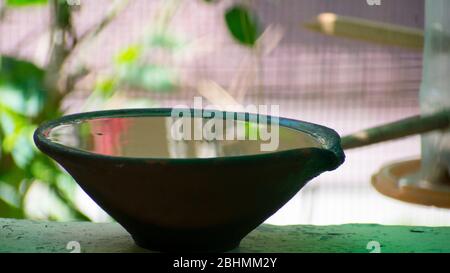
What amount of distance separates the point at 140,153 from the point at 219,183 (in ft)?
0.55

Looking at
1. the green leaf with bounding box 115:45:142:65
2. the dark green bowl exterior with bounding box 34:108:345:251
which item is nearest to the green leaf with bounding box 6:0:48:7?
the green leaf with bounding box 115:45:142:65

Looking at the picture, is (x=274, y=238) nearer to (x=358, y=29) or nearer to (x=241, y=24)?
(x=358, y=29)

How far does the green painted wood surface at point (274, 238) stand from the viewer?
61cm

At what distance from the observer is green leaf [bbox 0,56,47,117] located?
1.14 metres

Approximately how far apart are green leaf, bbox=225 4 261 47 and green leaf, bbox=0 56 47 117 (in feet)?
0.93

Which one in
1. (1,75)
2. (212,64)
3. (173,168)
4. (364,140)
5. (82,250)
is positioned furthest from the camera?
(212,64)

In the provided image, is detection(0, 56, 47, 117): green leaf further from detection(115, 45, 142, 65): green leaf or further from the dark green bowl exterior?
the dark green bowl exterior

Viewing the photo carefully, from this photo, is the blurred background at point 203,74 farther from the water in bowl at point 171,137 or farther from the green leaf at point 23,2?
the water in bowl at point 171,137

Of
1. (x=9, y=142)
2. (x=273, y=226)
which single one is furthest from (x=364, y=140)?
(x=9, y=142)

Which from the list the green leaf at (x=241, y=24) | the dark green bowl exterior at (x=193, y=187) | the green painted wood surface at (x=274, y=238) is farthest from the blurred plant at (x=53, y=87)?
the dark green bowl exterior at (x=193, y=187)

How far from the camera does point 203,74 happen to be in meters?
1.38

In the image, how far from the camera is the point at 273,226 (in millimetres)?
682

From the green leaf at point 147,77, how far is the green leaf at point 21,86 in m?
0.13
